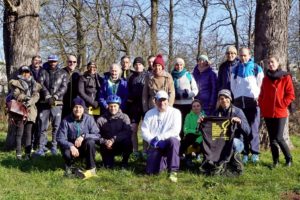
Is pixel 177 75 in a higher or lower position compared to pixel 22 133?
higher

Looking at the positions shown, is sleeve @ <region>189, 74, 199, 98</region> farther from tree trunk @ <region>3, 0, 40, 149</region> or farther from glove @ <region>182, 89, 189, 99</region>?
tree trunk @ <region>3, 0, 40, 149</region>

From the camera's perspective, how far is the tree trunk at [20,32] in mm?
8984

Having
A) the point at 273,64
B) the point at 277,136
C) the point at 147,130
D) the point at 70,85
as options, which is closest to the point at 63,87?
the point at 70,85

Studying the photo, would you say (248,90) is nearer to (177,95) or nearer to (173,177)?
(177,95)

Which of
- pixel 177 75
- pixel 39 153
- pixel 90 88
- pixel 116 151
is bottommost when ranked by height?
pixel 39 153

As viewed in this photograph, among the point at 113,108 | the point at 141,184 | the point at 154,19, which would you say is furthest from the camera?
the point at 154,19

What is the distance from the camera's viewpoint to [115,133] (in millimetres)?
7109

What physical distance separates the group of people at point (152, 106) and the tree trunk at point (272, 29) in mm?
1247

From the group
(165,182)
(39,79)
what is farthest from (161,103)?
(39,79)

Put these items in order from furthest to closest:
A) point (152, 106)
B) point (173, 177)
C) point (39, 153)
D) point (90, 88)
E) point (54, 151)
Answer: point (54, 151) < point (90, 88) < point (39, 153) < point (152, 106) < point (173, 177)

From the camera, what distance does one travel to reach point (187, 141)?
7043 millimetres

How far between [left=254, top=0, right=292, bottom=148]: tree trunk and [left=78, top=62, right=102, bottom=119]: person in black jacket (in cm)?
330

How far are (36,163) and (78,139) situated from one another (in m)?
1.19

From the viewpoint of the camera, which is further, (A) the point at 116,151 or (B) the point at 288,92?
(A) the point at 116,151
